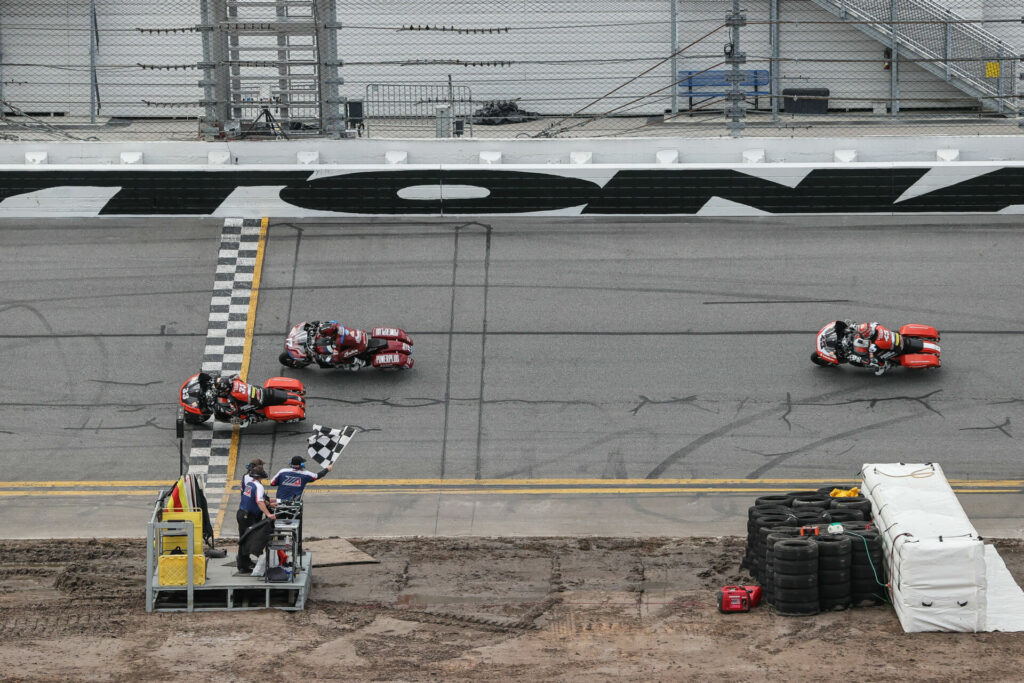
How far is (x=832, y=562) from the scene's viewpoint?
42.3 ft

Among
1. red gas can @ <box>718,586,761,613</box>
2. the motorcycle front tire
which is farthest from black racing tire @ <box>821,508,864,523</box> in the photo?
the motorcycle front tire

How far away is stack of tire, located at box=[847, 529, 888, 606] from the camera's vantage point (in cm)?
1300

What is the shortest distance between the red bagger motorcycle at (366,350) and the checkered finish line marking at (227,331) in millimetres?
687

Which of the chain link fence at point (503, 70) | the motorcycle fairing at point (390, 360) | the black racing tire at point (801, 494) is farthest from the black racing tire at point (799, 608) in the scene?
the chain link fence at point (503, 70)

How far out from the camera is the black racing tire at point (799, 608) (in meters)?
12.9

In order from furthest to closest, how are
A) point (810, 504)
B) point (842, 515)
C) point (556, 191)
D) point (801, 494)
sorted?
1. point (556, 191)
2. point (801, 494)
3. point (810, 504)
4. point (842, 515)

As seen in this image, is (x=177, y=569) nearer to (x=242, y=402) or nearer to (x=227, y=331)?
(x=242, y=402)

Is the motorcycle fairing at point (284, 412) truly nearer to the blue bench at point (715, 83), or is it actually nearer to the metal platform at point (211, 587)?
the metal platform at point (211, 587)

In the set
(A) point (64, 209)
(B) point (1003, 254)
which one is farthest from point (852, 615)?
(A) point (64, 209)

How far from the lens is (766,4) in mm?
24031

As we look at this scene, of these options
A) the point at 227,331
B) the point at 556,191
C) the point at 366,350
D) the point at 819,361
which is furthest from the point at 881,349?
the point at 227,331

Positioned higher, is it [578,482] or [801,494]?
[801,494]

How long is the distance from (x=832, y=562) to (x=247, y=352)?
8616 mm

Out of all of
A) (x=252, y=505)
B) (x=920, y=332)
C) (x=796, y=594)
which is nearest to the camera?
(x=796, y=594)
